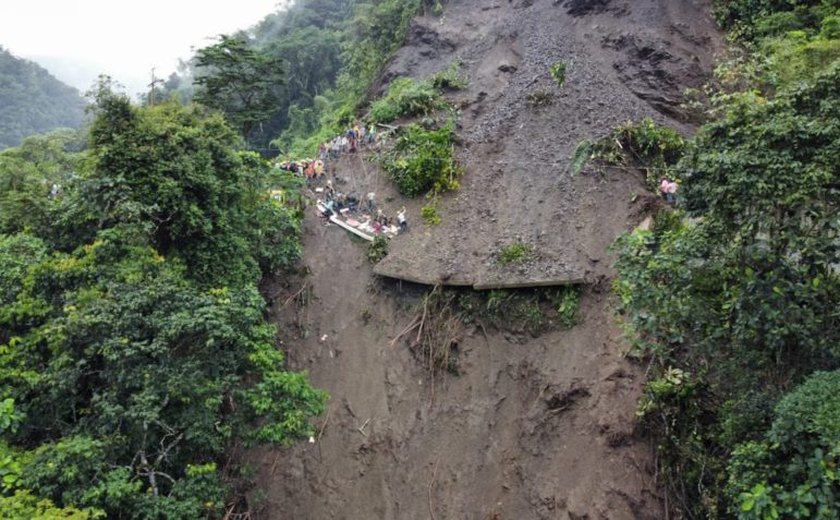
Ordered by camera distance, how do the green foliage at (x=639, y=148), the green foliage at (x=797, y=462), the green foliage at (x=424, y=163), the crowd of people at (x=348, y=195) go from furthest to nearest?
the green foliage at (x=424, y=163), the crowd of people at (x=348, y=195), the green foliage at (x=639, y=148), the green foliage at (x=797, y=462)

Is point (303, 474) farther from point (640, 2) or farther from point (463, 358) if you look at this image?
point (640, 2)

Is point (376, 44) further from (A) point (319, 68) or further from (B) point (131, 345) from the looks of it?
(B) point (131, 345)

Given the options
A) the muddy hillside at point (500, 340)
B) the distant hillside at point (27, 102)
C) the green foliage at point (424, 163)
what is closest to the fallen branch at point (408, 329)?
the muddy hillside at point (500, 340)

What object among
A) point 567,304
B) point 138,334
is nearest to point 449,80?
point 567,304

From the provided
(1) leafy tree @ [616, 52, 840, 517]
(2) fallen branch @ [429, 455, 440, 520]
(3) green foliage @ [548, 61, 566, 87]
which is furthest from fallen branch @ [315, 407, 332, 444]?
(3) green foliage @ [548, 61, 566, 87]

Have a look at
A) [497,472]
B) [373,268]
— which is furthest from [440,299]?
[497,472]

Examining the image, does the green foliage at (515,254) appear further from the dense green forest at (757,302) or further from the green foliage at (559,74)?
the green foliage at (559,74)
